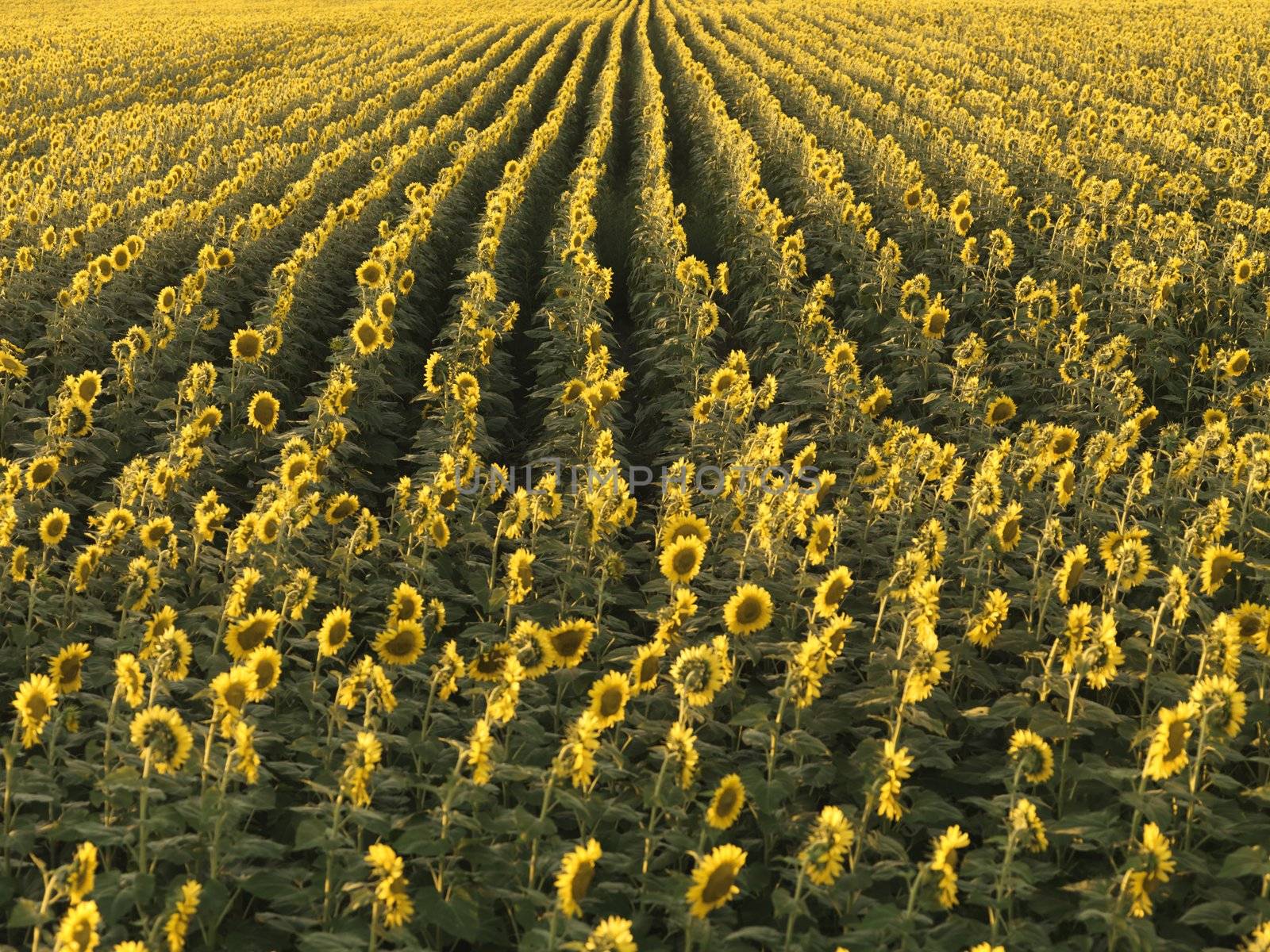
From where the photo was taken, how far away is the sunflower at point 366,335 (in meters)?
7.34

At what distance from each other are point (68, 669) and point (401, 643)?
115 centimetres

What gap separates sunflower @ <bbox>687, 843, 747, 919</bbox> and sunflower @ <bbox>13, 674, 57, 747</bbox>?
81.7 inches

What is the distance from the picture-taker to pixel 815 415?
7.53m

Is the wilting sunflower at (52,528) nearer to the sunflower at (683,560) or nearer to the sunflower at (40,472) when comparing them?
the sunflower at (40,472)

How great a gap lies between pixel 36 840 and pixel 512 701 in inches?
61.8

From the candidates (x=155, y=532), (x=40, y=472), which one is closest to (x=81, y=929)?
(x=155, y=532)

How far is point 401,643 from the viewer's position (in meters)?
4.32

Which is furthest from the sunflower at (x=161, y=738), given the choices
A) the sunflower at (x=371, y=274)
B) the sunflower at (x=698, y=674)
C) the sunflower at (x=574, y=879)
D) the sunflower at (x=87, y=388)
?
the sunflower at (x=371, y=274)

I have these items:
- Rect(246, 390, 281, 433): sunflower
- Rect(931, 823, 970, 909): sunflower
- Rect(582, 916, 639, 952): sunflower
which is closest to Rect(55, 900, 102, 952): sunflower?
Rect(582, 916, 639, 952): sunflower

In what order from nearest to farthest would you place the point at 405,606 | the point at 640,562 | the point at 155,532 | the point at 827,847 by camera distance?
the point at 827,847 → the point at 405,606 → the point at 155,532 → the point at 640,562

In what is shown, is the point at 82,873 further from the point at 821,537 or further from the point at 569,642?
the point at 821,537

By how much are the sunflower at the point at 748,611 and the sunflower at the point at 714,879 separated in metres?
1.30

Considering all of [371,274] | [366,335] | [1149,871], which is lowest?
[1149,871]

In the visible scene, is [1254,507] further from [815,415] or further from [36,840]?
[36,840]
